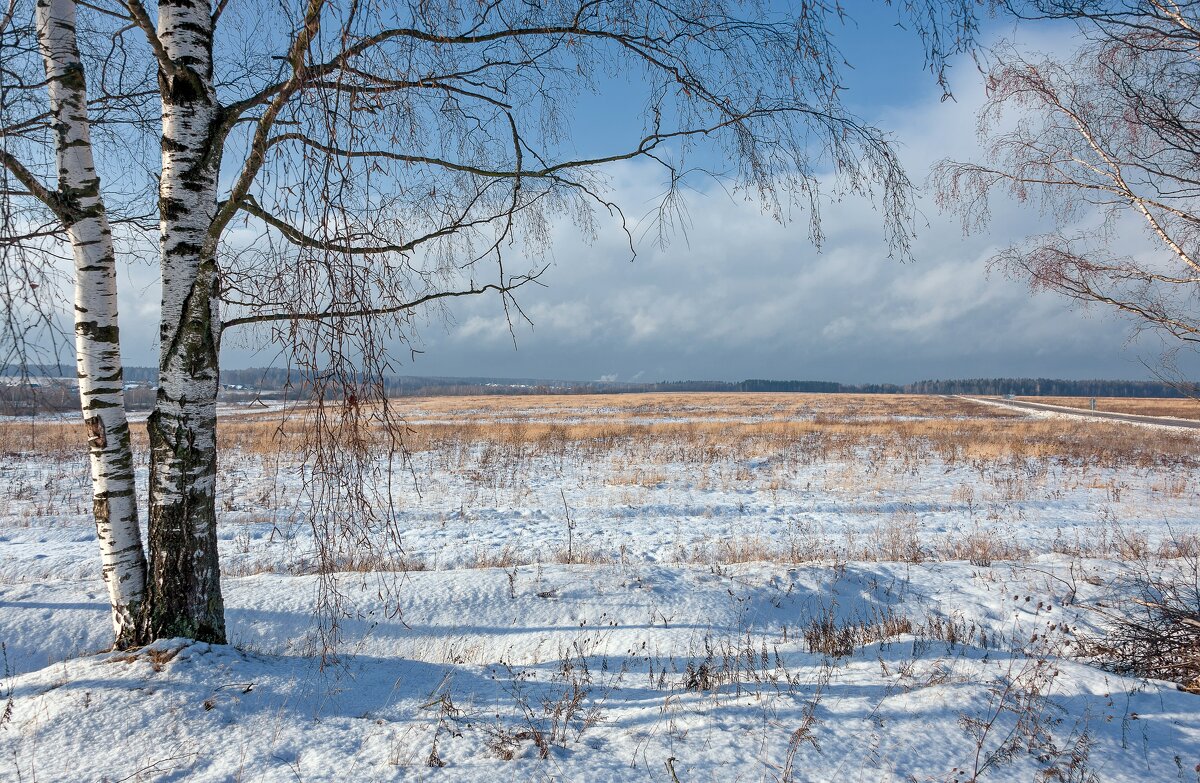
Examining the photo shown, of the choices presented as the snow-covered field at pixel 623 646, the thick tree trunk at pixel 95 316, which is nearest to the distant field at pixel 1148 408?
the snow-covered field at pixel 623 646

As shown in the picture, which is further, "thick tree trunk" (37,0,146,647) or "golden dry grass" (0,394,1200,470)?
"golden dry grass" (0,394,1200,470)

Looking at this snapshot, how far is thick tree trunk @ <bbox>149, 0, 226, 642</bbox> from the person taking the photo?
3254 mm

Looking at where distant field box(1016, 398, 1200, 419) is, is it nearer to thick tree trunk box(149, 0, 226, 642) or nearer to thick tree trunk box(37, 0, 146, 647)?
thick tree trunk box(149, 0, 226, 642)

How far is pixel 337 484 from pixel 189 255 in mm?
1801

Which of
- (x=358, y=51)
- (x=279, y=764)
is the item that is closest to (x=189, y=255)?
(x=358, y=51)

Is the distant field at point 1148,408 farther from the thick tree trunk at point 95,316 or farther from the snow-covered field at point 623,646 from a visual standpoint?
the thick tree trunk at point 95,316

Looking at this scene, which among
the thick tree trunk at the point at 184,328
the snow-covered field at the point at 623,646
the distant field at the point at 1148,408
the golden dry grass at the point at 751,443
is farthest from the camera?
the distant field at the point at 1148,408

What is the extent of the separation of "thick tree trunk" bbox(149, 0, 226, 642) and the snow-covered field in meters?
0.48

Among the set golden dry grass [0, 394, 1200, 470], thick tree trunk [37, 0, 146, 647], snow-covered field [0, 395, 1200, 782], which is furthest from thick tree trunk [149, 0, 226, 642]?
golden dry grass [0, 394, 1200, 470]

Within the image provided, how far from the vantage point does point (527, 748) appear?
112 inches

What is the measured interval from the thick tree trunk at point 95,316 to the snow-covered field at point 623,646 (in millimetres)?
472

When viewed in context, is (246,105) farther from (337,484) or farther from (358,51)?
(337,484)

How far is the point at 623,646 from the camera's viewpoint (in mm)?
5148

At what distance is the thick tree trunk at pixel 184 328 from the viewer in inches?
128
